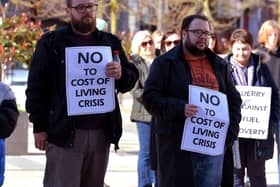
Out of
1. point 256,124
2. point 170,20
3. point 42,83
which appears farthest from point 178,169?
point 170,20

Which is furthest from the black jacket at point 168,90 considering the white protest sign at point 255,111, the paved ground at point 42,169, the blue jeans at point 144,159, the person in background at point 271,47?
the paved ground at point 42,169

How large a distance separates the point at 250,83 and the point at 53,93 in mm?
2801

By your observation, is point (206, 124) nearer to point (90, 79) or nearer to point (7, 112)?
point (90, 79)

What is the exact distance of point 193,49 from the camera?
6.14 m

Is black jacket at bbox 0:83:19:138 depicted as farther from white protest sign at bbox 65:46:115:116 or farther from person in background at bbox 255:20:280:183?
person in background at bbox 255:20:280:183

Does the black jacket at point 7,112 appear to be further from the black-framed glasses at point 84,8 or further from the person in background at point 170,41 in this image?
the person in background at point 170,41

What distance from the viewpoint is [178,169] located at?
241 inches

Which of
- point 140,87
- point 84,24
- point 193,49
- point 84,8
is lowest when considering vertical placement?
point 140,87

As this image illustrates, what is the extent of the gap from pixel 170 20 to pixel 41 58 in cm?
2232

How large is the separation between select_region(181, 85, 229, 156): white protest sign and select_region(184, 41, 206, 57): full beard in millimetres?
260

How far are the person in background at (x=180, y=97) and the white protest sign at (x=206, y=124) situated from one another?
5 centimetres

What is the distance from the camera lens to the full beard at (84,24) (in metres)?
5.89

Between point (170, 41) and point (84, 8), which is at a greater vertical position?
point (84, 8)

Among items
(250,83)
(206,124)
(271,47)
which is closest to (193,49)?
(206,124)
